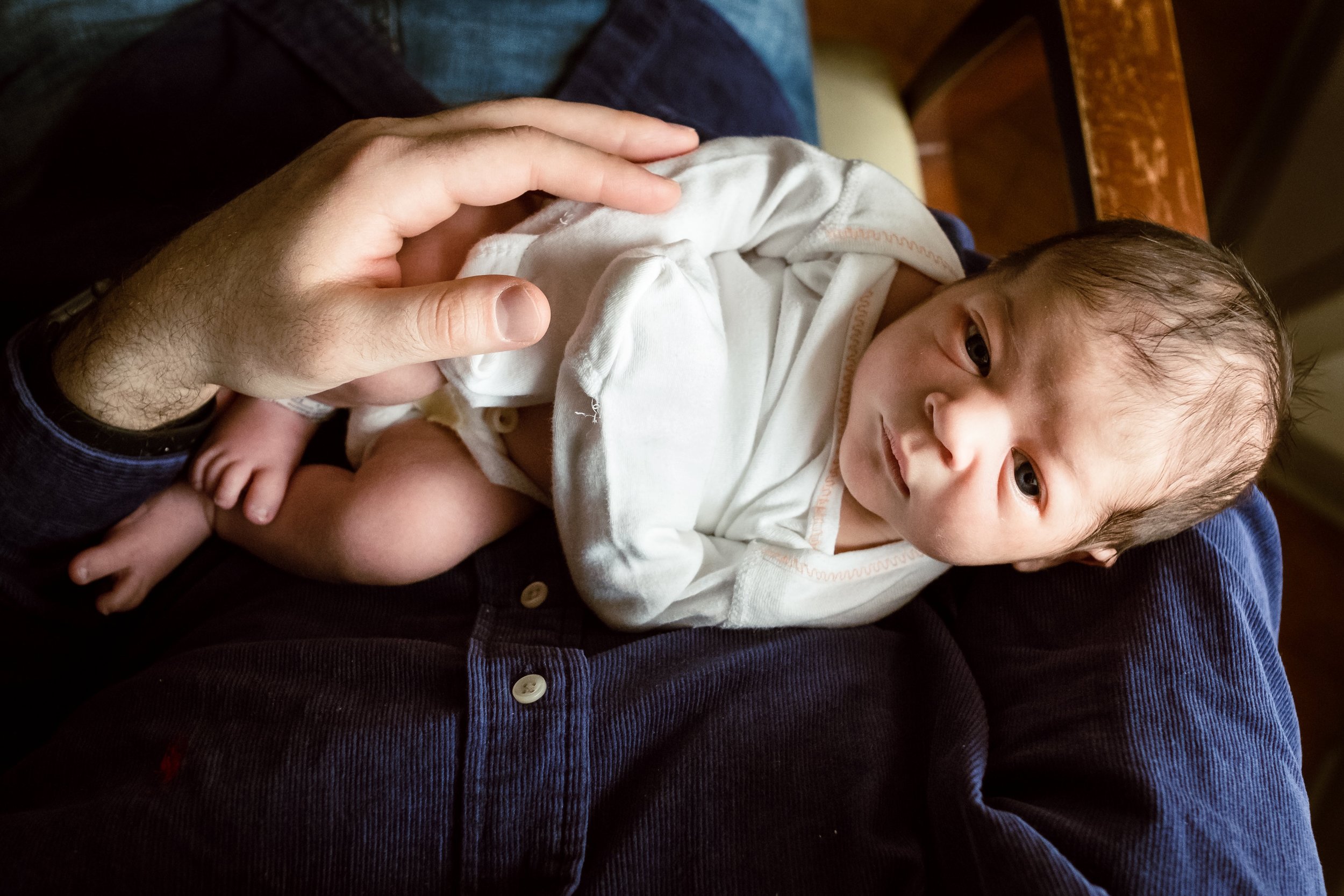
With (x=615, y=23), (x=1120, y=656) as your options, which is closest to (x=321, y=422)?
(x=615, y=23)

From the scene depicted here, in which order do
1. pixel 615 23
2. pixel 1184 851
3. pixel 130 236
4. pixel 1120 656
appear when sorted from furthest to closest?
pixel 615 23, pixel 130 236, pixel 1120 656, pixel 1184 851

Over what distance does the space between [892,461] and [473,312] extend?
0.48 metres

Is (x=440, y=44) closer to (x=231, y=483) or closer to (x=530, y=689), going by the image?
(x=231, y=483)

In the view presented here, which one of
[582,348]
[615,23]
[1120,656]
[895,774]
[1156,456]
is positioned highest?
[615,23]

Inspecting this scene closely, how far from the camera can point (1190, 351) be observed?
800mm

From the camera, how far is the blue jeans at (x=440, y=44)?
105 centimetres

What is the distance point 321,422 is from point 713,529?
0.54m

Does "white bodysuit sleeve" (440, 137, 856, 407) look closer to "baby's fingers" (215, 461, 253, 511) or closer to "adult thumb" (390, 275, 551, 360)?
"adult thumb" (390, 275, 551, 360)

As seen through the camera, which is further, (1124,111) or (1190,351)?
(1124,111)

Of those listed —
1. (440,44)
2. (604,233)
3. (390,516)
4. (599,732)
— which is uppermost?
(440,44)

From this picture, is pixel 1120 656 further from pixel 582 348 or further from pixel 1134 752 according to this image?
pixel 582 348

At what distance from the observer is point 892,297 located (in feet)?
3.35

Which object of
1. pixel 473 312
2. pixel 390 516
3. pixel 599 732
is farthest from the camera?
pixel 390 516

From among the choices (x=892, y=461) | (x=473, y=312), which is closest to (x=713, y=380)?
(x=892, y=461)
